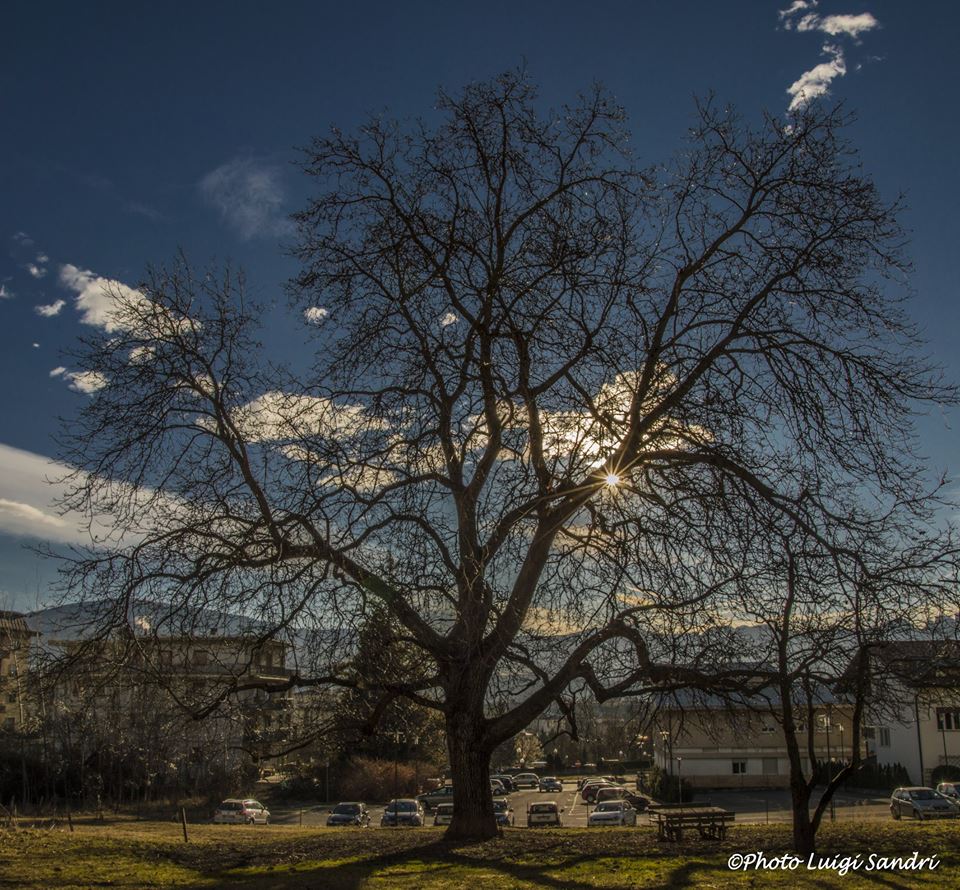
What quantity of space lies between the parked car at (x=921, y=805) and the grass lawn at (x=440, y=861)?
64.4 ft

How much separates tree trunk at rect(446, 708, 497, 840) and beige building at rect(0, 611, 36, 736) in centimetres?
674

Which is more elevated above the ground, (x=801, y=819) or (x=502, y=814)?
(x=801, y=819)

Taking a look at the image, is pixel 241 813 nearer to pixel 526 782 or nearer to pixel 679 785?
pixel 679 785

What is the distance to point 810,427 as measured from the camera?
12.8m

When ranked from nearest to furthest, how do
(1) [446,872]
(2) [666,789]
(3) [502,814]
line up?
(1) [446,872], (3) [502,814], (2) [666,789]

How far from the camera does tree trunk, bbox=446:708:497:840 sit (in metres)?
16.0

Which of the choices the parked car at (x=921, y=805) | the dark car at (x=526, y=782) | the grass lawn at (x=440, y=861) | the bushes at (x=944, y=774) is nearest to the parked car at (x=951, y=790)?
the parked car at (x=921, y=805)

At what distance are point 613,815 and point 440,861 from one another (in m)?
26.8

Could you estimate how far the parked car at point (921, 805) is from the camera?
35.7m

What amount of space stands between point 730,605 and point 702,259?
543 cm

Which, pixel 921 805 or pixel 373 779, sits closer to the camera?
pixel 921 805

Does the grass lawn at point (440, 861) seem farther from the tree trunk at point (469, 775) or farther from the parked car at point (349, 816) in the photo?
the parked car at point (349, 816)

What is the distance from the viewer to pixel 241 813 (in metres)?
39.2

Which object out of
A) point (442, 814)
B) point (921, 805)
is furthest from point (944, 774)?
point (442, 814)
